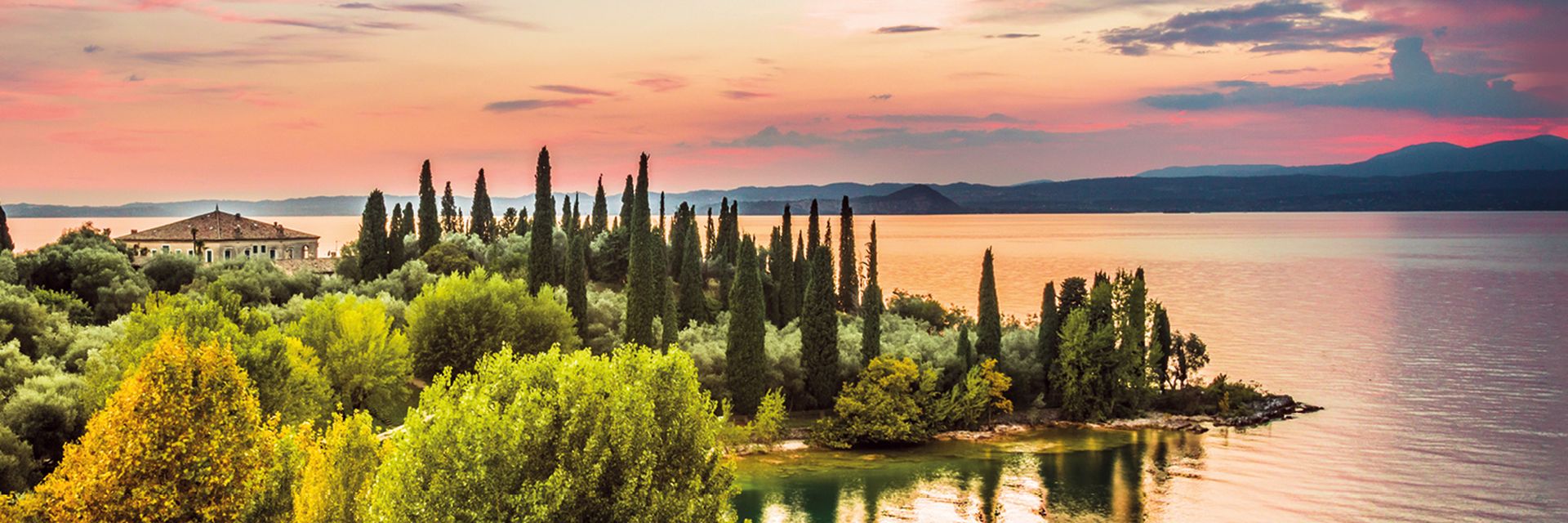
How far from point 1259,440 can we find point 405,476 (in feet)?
184

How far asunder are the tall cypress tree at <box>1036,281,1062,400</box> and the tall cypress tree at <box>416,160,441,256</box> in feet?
145

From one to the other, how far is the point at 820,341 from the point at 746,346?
519 cm

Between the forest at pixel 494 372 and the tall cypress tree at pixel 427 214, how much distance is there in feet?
0.65

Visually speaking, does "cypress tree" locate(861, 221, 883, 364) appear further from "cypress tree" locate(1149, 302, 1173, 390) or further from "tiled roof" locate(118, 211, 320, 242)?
"tiled roof" locate(118, 211, 320, 242)

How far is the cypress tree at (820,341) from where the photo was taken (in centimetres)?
5919

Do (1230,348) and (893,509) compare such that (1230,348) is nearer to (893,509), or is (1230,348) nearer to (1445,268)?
(893,509)

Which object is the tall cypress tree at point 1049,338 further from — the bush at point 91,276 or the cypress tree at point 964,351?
the bush at point 91,276

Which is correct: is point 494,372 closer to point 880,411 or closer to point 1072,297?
point 880,411

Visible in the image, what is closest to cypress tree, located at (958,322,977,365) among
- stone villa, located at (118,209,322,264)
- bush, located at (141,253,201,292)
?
bush, located at (141,253,201,292)

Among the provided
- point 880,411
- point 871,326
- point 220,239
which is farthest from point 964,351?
point 220,239

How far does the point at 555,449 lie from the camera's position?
1733 centimetres

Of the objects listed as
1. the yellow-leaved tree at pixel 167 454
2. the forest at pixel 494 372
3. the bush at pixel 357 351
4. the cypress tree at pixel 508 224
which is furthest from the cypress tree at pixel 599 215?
the yellow-leaved tree at pixel 167 454

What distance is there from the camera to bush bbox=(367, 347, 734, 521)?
16812mm

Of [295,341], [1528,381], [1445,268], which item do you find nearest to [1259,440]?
[1528,381]
